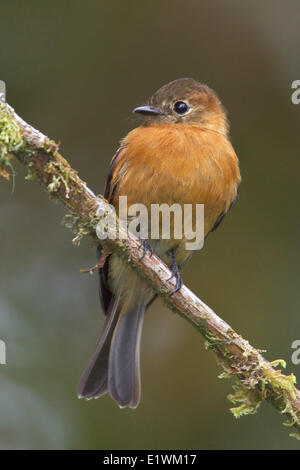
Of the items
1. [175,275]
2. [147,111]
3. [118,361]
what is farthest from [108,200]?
[118,361]

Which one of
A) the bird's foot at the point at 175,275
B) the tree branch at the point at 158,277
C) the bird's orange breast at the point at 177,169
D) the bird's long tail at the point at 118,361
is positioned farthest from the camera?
the bird's long tail at the point at 118,361

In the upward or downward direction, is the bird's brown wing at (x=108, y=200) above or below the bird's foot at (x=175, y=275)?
above

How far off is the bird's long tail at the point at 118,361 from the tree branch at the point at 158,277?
830 millimetres

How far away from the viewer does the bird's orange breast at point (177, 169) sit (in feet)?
11.9

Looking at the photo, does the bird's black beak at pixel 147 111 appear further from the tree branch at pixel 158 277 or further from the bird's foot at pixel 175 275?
the tree branch at pixel 158 277

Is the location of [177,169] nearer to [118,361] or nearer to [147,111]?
[147,111]

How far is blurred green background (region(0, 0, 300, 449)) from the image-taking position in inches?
184

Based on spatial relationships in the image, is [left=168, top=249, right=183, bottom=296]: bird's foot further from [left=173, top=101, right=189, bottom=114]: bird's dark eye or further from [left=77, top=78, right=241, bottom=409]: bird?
[left=173, top=101, right=189, bottom=114]: bird's dark eye

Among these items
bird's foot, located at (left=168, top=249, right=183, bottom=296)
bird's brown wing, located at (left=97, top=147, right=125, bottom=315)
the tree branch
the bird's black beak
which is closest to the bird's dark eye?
the bird's black beak

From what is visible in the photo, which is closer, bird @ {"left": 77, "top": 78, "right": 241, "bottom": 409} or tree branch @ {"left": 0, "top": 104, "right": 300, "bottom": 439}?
tree branch @ {"left": 0, "top": 104, "right": 300, "bottom": 439}

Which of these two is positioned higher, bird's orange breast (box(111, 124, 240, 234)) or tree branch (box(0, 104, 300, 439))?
bird's orange breast (box(111, 124, 240, 234))

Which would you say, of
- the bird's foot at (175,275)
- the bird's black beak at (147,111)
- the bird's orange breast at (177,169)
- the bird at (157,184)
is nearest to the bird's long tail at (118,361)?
the bird at (157,184)

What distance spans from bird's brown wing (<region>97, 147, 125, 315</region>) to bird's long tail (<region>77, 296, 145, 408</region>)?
5 centimetres

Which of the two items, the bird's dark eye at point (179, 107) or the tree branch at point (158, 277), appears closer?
the tree branch at point (158, 277)
